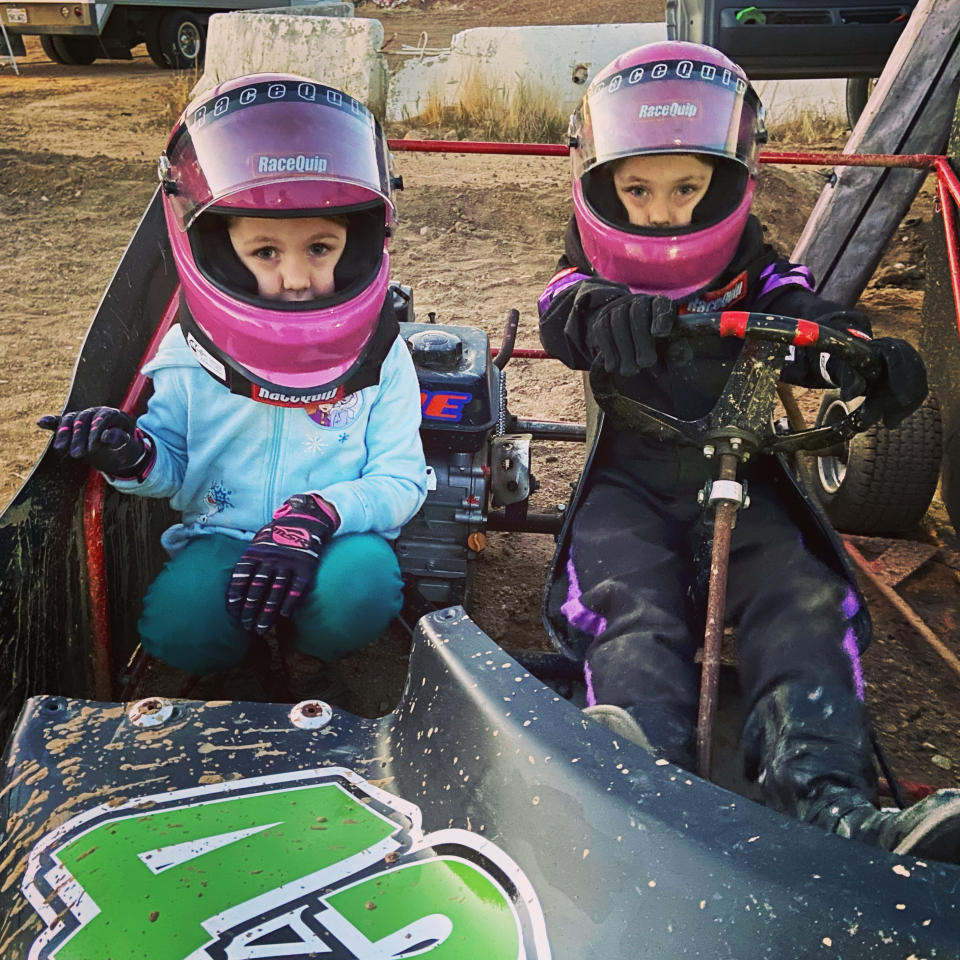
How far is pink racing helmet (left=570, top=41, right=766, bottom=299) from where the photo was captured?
219 centimetres

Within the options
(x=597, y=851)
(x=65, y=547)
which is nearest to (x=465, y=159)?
(x=65, y=547)

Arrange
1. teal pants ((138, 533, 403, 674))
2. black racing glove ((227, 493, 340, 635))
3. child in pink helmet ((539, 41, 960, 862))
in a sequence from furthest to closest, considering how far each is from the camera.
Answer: teal pants ((138, 533, 403, 674)) < black racing glove ((227, 493, 340, 635)) < child in pink helmet ((539, 41, 960, 862))

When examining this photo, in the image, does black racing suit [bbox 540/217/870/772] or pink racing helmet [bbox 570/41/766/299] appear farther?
pink racing helmet [bbox 570/41/766/299]

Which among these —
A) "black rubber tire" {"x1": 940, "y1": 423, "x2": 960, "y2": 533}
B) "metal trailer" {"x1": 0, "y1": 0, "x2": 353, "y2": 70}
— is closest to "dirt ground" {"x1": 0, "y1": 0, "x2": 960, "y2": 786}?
"black rubber tire" {"x1": 940, "y1": 423, "x2": 960, "y2": 533}

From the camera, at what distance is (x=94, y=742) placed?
144 centimetres

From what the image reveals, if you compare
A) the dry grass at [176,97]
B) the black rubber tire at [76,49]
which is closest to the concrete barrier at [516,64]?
the dry grass at [176,97]

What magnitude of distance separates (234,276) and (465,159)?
20.4 feet

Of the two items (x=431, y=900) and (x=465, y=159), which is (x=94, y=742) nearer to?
(x=431, y=900)

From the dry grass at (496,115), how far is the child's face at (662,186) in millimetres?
5570

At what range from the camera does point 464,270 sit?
5734 millimetres

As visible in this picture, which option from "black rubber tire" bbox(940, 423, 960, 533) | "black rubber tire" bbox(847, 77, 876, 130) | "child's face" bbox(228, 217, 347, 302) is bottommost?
"black rubber tire" bbox(940, 423, 960, 533)

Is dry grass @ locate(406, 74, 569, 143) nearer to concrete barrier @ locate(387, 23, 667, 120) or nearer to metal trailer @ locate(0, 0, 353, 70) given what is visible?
concrete barrier @ locate(387, 23, 667, 120)

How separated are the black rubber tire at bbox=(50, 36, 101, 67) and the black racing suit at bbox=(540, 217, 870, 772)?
431 inches

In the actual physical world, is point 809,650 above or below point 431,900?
below
